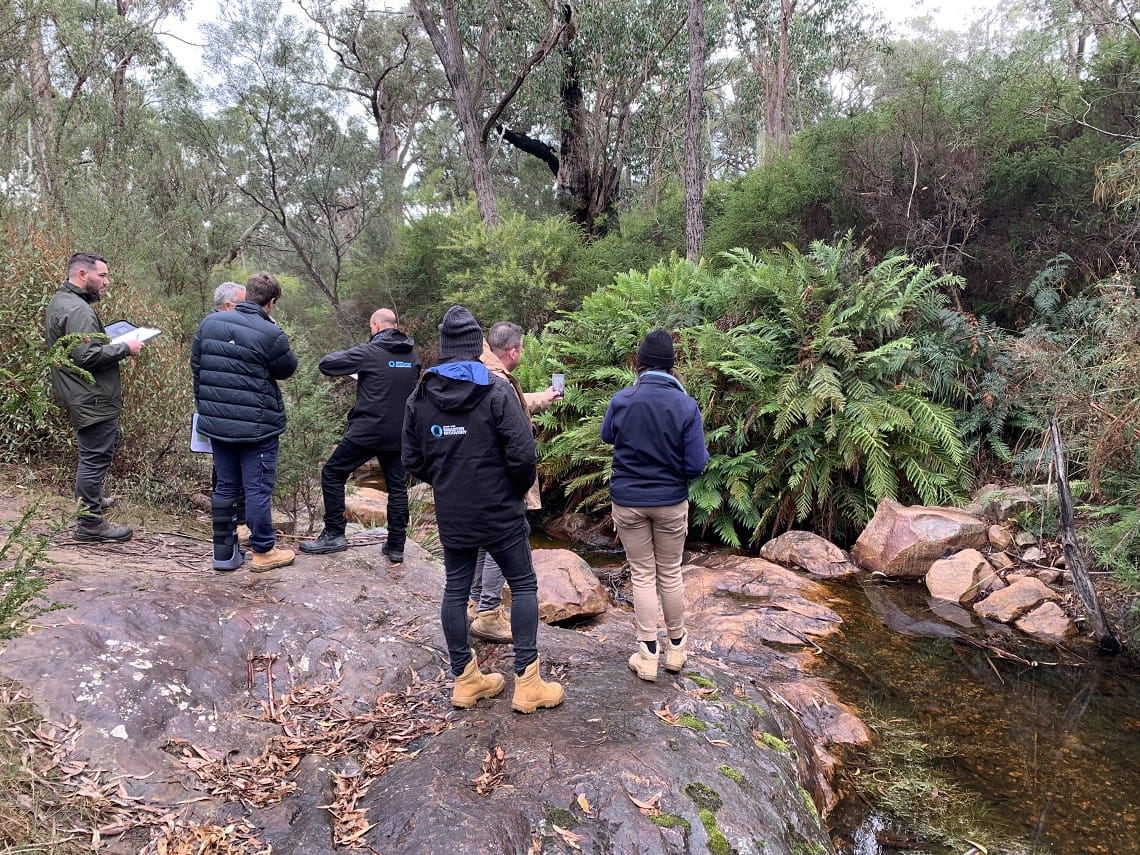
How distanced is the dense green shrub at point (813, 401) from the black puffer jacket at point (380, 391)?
410 centimetres

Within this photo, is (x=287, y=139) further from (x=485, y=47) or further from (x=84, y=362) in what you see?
(x=84, y=362)

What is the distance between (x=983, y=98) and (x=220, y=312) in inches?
410

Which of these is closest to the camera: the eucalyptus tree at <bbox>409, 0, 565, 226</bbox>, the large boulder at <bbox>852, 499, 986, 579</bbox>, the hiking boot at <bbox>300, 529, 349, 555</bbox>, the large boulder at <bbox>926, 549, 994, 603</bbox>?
the hiking boot at <bbox>300, 529, 349, 555</bbox>

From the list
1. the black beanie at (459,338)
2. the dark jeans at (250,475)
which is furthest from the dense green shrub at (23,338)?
the black beanie at (459,338)

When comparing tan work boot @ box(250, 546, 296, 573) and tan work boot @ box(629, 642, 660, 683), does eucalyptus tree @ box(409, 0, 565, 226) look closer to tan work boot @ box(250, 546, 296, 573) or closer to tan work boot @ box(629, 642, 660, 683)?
tan work boot @ box(250, 546, 296, 573)

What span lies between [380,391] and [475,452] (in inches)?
69.0

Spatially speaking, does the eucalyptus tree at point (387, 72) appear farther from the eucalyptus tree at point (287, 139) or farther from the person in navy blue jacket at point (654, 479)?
the person in navy blue jacket at point (654, 479)

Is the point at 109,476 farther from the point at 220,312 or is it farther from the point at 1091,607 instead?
the point at 1091,607

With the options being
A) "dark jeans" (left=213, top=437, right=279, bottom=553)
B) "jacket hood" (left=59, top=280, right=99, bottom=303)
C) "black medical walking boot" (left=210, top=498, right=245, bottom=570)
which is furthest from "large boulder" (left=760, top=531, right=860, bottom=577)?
"jacket hood" (left=59, top=280, right=99, bottom=303)

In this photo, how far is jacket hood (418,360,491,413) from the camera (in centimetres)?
323

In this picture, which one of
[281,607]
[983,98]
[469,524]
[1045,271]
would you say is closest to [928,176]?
[983,98]

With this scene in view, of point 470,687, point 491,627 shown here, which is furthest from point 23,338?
point 470,687

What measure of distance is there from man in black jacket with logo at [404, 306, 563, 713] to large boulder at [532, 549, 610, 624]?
2328mm

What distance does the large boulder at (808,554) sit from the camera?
23.5 feet
